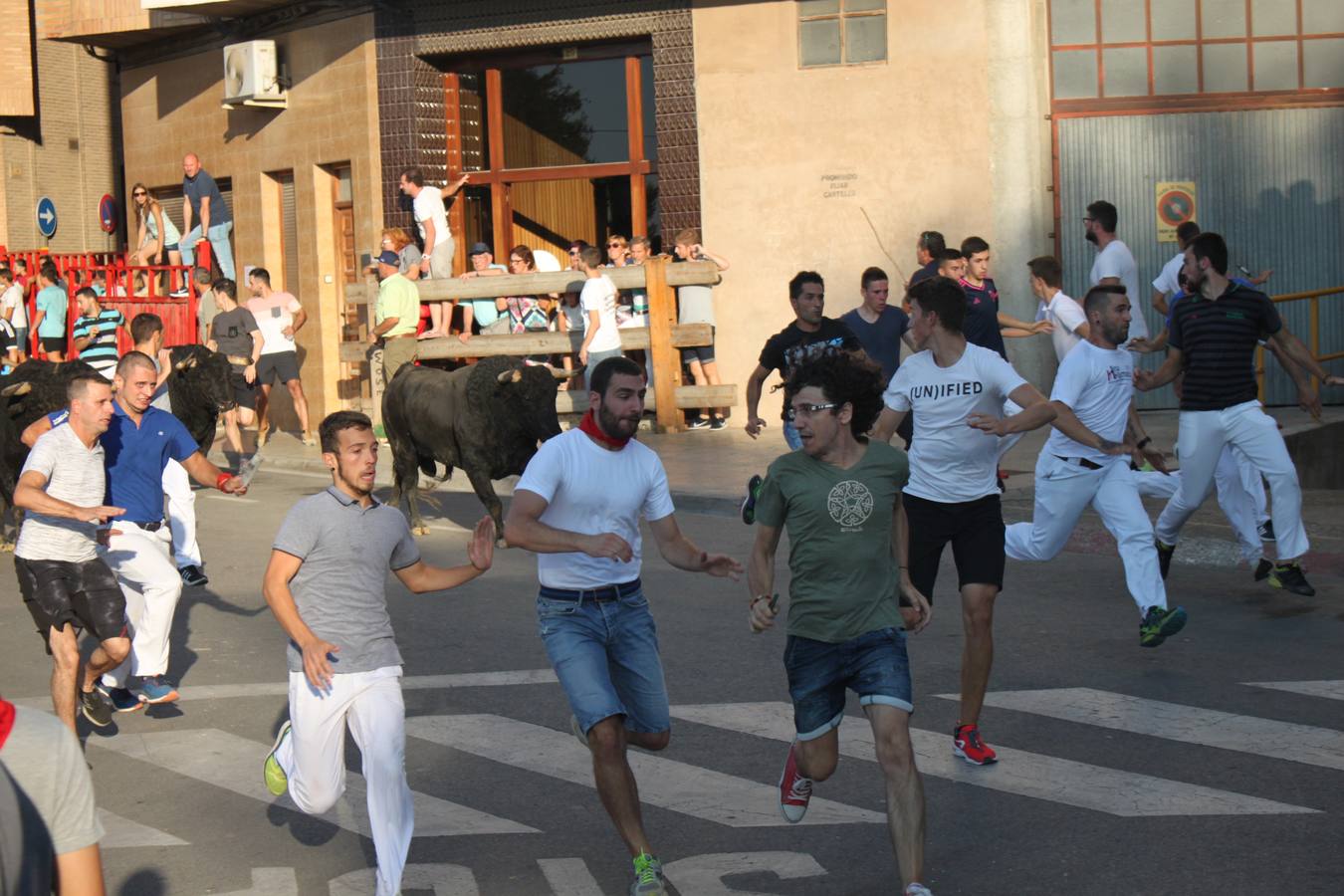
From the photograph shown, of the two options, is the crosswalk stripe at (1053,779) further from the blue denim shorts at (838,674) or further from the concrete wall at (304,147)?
the concrete wall at (304,147)

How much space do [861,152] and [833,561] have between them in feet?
49.8

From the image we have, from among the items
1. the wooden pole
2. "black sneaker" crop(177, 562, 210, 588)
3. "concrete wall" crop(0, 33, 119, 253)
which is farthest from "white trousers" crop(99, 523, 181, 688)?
"concrete wall" crop(0, 33, 119, 253)

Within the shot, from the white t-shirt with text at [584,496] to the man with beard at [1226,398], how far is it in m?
5.29

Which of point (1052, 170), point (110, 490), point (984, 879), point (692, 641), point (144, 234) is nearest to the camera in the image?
point (984, 879)

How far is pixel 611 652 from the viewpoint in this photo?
6719 millimetres

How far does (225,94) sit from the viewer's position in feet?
80.6

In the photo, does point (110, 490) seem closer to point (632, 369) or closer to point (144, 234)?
point (632, 369)

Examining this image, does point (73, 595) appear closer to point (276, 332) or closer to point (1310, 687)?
point (1310, 687)

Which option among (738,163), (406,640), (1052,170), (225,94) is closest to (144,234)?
(225,94)

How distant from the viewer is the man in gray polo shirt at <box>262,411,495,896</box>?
6.28m

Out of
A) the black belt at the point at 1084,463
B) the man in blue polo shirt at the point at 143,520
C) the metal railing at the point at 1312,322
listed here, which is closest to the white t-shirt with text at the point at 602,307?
the metal railing at the point at 1312,322

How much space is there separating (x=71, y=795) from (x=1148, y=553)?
7031mm

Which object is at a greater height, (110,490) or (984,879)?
(110,490)

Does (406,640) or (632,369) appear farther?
(406,640)
